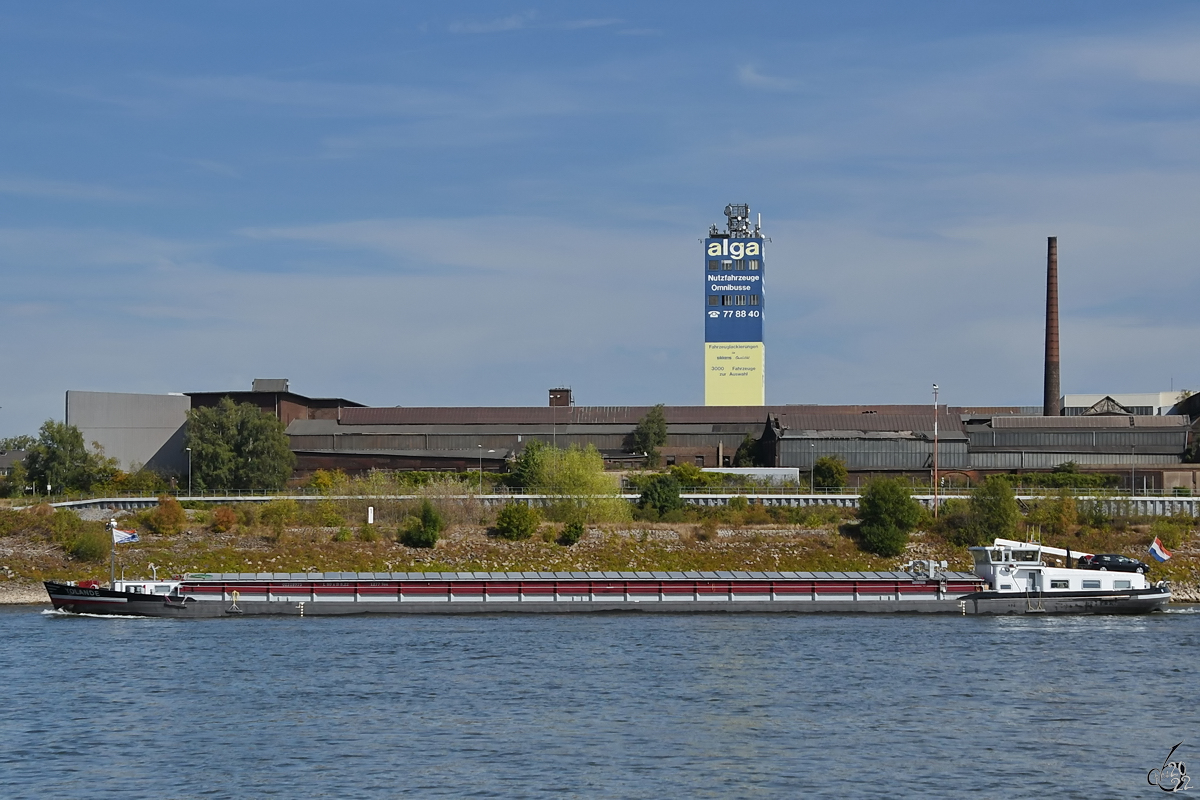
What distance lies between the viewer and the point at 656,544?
320ft

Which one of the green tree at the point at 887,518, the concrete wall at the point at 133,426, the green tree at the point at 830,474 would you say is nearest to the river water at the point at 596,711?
the green tree at the point at 887,518

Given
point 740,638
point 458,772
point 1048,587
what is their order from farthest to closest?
point 1048,587 → point 740,638 → point 458,772

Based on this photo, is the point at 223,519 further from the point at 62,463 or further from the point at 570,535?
the point at 62,463

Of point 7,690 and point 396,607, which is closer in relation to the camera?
point 7,690

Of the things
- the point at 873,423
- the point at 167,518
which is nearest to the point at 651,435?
the point at 873,423

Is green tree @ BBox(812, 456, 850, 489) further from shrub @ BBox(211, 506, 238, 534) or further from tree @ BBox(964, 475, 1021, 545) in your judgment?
shrub @ BBox(211, 506, 238, 534)

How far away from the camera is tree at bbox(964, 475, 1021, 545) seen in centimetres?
9600

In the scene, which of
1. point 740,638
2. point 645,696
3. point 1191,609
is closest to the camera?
point 645,696

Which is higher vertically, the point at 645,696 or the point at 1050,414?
the point at 1050,414

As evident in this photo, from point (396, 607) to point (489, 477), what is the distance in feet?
169

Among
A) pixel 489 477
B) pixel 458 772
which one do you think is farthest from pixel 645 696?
pixel 489 477

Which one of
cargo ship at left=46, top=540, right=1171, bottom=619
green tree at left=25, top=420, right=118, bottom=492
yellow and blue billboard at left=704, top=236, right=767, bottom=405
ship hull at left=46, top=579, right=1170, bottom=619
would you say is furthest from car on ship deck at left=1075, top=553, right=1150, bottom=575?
yellow and blue billboard at left=704, top=236, right=767, bottom=405

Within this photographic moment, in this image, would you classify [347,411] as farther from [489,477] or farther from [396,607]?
[396,607]

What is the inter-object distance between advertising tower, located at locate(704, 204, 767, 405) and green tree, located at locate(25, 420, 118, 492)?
78389mm
